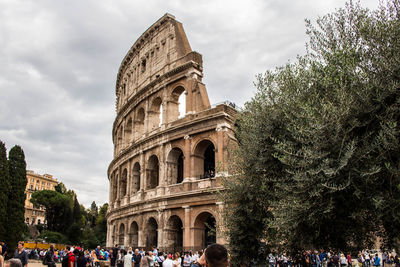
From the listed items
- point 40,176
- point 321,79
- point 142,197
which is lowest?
point 142,197

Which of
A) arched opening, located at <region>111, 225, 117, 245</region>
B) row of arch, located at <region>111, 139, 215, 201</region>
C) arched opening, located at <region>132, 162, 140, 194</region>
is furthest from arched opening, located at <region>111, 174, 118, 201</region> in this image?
arched opening, located at <region>132, 162, 140, 194</region>

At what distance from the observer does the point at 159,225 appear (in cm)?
2222

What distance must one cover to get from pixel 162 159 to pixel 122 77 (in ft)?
51.8

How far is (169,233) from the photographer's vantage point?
71.6ft

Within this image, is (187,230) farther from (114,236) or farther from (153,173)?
(114,236)

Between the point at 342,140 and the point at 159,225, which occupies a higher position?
the point at 342,140

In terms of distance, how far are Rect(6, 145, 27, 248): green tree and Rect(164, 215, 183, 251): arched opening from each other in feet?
37.5

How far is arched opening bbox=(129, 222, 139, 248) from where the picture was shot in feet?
83.8

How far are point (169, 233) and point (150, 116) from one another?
31.2ft

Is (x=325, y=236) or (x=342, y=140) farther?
(x=325, y=236)

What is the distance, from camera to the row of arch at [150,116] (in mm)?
24859

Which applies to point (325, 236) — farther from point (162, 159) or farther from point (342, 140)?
point (162, 159)

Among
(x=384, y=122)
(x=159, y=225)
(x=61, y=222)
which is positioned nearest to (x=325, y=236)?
(x=384, y=122)

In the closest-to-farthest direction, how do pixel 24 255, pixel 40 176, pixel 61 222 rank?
pixel 24 255, pixel 61 222, pixel 40 176
